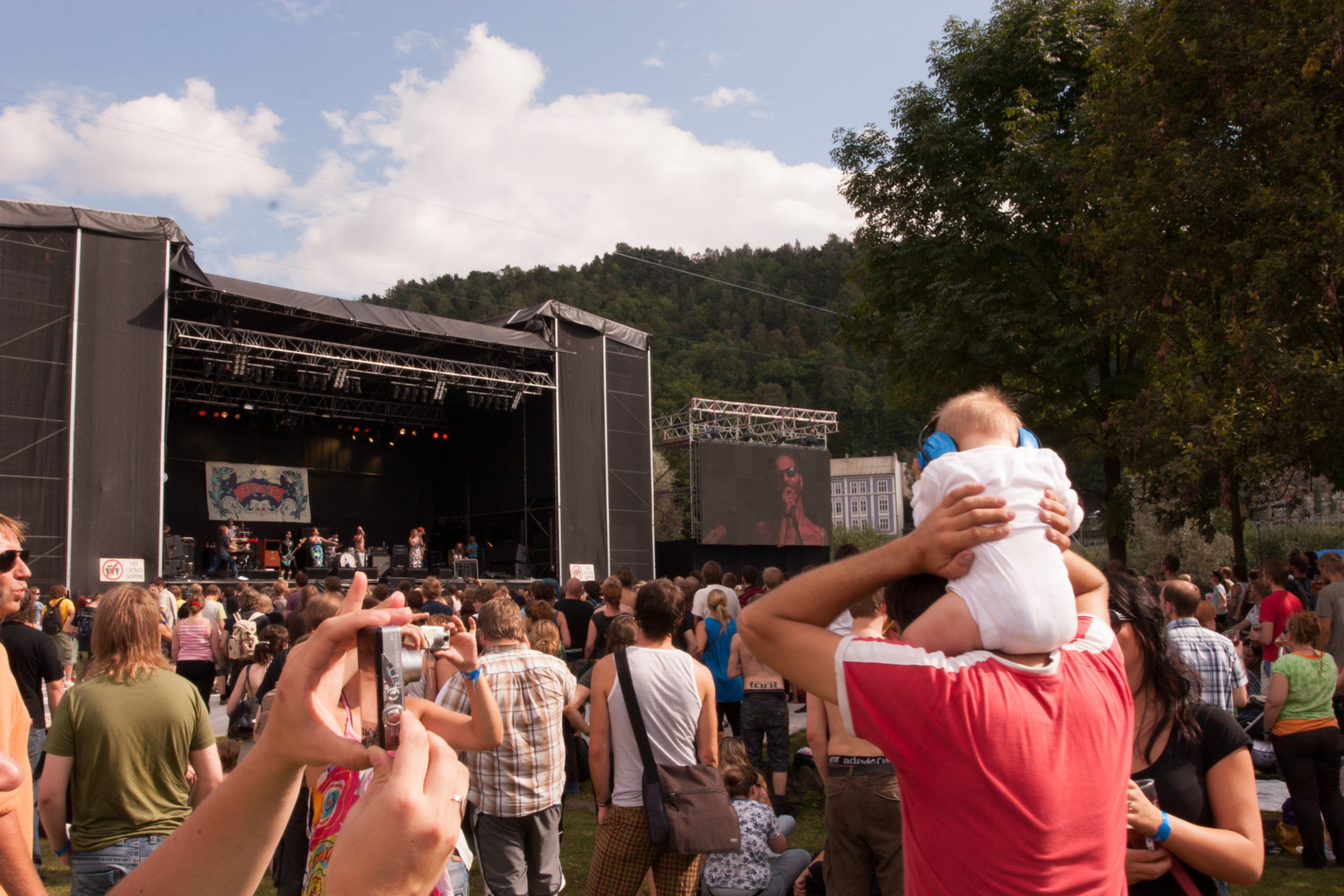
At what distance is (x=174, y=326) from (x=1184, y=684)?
16790 millimetres

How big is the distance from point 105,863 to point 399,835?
2.90 meters

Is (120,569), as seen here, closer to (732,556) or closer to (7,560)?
(7,560)

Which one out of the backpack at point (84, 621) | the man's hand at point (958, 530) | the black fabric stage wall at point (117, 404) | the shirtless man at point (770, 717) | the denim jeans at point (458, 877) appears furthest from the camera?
the black fabric stage wall at point (117, 404)

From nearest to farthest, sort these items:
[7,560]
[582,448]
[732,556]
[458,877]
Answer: [7,560] → [458,877] → [582,448] → [732,556]

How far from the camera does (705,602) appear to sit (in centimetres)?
698

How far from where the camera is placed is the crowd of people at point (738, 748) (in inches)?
39.2

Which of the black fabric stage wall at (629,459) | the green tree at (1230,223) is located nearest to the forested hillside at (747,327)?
the black fabric stage wall at (629,459)

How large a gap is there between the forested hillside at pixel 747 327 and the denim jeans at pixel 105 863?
58066mm

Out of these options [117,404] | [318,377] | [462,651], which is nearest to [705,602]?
[462,651]

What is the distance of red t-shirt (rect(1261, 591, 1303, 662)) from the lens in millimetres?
6848

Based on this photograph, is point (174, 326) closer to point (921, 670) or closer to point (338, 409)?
point (338, 409)

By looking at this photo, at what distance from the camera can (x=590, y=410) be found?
1994 cm

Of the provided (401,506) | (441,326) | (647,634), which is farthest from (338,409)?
(647,634)

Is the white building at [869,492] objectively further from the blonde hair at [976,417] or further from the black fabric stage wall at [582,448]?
the blonde hair at [976,417]
